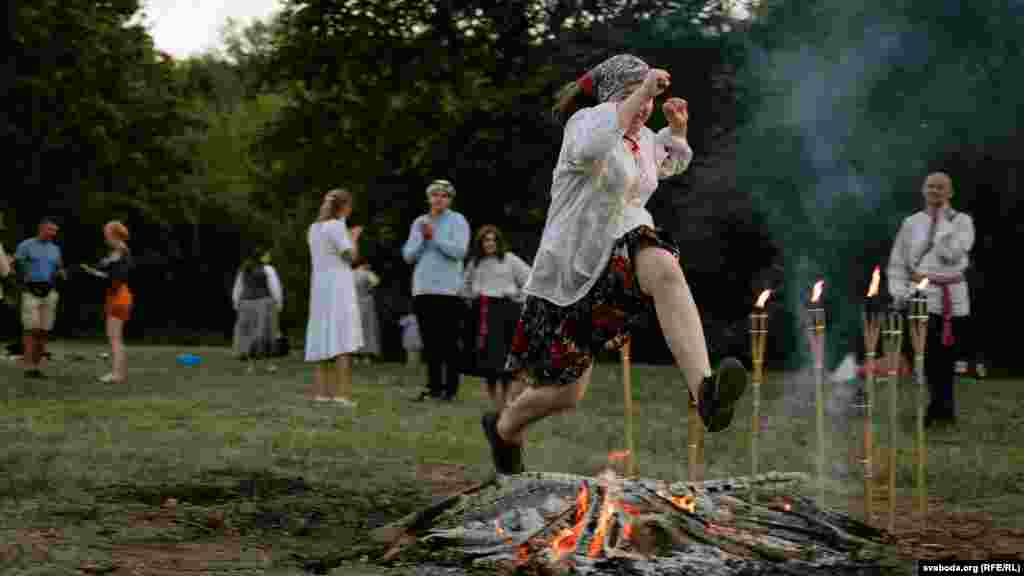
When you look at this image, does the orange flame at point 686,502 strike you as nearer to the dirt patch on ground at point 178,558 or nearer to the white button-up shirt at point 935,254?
the dirt patch on ground at point 178,558

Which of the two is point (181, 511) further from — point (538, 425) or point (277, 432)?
point (538, 425)

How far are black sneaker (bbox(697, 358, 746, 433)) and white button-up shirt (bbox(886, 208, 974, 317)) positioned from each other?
6491 mm

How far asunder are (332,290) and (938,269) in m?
5.75

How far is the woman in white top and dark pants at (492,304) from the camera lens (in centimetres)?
1440

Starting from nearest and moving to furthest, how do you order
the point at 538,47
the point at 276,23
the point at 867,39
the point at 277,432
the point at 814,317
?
the point at 814,317 → the point at 277,432 → the point at 867,39 → the point at 538,47 → the point at 276,23

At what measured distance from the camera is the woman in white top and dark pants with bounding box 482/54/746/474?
6551 millimetres

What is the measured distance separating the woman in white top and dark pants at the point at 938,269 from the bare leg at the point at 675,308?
6177 mm

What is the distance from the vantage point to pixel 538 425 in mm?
13094

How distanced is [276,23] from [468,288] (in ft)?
62.4

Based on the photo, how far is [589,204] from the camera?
679 centimetres

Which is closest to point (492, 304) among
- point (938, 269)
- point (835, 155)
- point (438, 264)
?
point (438, 264)

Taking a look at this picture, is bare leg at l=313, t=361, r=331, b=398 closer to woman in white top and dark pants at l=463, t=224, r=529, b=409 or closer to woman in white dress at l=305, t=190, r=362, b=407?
woman in white dress at l=305, t=190, r=362, b=407

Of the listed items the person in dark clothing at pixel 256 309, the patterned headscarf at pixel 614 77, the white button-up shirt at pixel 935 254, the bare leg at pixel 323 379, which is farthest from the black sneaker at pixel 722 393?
the person in dark clothing at pixel 256 309

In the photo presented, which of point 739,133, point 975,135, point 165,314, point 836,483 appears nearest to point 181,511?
point 836,483
